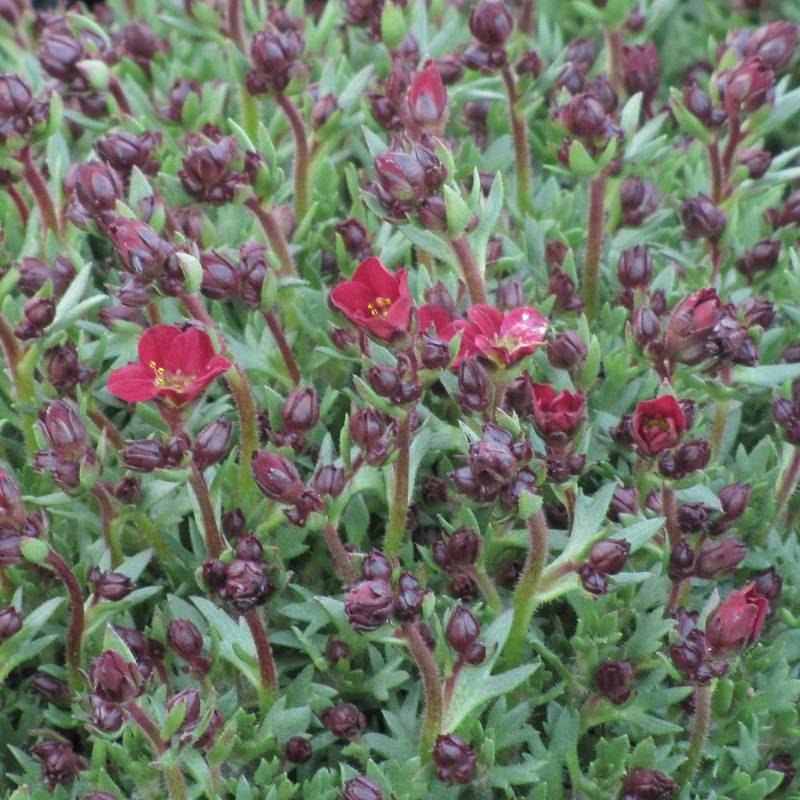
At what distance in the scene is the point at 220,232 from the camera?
3.06 metres

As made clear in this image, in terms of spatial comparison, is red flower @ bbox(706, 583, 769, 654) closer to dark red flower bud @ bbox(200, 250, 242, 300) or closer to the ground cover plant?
the ground cover plant

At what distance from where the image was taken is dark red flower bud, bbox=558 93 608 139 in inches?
104

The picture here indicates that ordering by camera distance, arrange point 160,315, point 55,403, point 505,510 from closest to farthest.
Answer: point 505,510 → point 55,403 → point 160,315

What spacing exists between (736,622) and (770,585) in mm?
424

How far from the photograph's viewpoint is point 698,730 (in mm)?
2199

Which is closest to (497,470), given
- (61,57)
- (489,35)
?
(489,35)

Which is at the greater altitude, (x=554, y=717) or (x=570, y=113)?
(x=570, y=113)

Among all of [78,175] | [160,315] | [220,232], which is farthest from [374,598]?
[220,232]

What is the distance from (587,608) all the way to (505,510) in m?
0.39

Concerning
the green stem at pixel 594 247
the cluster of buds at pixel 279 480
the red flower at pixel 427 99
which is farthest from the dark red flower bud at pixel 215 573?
the green stem at pixel 594 247

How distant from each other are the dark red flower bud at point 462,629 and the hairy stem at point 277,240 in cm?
95

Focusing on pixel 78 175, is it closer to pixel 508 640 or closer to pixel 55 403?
pixel 55 403

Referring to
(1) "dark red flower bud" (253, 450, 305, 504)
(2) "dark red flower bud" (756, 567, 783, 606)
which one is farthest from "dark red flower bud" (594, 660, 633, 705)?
(1) "dark red flower bud" (253, 450, 305, 504)

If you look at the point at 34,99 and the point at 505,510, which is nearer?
the point at 505,510
